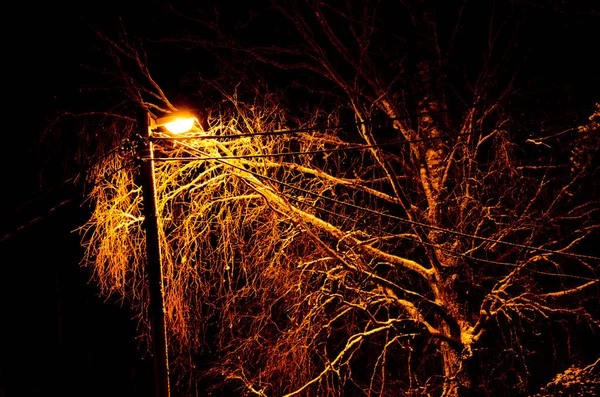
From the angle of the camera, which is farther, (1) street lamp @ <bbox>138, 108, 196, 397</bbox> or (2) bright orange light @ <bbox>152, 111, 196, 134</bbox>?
(2) bright orange light @ <bbox>152, 111, 196, 134</bbox>

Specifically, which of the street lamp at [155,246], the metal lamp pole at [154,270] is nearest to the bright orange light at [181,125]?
the street lamp at [155,246]

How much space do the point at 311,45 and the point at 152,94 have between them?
8.61 feet

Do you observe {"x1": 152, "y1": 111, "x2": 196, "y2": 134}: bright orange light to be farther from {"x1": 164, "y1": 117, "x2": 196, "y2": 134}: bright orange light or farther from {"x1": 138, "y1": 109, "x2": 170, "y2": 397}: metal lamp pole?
{"x1": 138, "y1": 109, "x2": 170, "y2": 397}: metal lamp pole

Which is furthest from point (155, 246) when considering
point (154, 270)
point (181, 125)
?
point (181, 125)

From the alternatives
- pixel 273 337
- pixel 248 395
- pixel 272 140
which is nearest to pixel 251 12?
pixel 272 140

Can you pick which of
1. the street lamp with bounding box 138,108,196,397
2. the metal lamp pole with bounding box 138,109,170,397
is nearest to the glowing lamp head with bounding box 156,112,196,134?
the street lamp with bounding box 138,108,196,397

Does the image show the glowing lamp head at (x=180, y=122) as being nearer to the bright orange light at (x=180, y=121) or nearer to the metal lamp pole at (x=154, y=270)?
the bright orange light at (x=180, y=121)

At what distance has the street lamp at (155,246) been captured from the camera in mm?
5625

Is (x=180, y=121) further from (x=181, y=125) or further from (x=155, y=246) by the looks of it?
(x=155, y=246)

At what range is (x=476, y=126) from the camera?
8.12 meters

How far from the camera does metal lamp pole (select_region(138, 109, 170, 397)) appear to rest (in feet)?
18.4

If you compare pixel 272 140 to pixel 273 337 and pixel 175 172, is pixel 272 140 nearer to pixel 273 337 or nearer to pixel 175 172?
pixel 175 172

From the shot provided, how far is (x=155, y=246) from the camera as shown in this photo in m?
5.78

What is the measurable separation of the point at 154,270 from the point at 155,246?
25 cm
